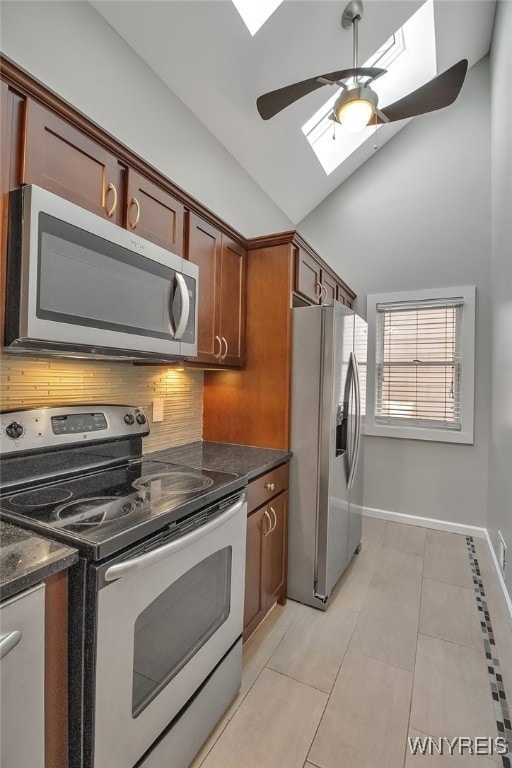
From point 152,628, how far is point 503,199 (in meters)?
3.18

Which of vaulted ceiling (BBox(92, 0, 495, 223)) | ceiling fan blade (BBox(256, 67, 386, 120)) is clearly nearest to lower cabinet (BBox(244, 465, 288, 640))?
ceiling fan blade (BBox(256, 67, 386, 120))

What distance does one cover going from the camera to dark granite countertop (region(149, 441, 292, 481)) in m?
1.74

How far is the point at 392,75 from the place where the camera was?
3.13 m

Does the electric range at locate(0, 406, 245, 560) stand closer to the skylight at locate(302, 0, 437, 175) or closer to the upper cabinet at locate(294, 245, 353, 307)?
the upper cabinet at locate(294, 245, 353, 307)

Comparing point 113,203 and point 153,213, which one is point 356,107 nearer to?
point 153,213

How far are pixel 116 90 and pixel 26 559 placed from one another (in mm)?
2169

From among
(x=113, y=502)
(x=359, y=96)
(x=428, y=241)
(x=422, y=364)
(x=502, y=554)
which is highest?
(x=359, y=96)

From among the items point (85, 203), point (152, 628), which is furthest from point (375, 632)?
point (85, 203)

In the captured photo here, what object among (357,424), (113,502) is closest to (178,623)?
(113,502)

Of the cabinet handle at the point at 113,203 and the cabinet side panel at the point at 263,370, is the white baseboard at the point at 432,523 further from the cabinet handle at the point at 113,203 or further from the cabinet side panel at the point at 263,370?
the cabinet handle at the point at 113,203

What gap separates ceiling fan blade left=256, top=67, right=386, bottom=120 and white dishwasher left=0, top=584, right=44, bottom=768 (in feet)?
7.70

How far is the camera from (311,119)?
294 centimetres

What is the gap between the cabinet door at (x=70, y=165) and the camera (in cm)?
111

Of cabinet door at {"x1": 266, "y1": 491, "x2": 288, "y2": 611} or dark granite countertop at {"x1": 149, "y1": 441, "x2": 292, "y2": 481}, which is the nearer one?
dark granite countertop at {"x1": 149, "y1": 441, "x2": 292, "y2": 481}
